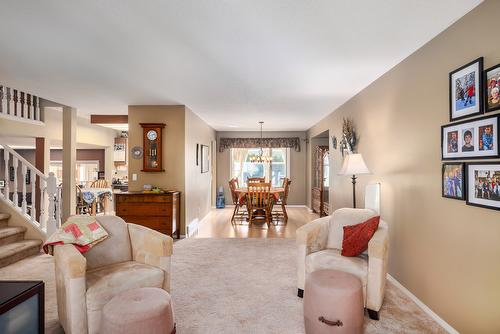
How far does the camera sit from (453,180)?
2227 millimetres

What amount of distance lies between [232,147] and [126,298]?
294 inches

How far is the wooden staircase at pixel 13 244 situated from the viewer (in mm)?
3710

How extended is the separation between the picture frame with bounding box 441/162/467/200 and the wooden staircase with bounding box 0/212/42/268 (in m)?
4.89

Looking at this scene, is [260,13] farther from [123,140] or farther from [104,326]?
[123,140]

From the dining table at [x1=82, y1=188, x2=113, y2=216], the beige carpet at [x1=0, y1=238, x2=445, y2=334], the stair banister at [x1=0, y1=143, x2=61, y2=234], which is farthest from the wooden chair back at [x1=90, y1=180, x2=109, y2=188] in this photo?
the beige carpet at [x1=0, y1=238, x2=445, y2=334]

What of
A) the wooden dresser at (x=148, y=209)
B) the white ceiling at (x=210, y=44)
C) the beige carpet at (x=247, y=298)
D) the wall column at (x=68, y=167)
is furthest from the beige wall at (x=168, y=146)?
the beige carpet at (x=247, y=298)

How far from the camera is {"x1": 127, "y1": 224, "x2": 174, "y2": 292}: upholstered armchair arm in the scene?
2.37 meters

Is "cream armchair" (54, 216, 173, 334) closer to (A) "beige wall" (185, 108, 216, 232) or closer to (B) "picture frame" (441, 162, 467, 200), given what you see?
(B) "picture frame" (441, 162, 467, 200)

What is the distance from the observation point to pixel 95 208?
7211 millimetres

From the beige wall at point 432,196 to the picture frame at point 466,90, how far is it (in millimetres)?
72

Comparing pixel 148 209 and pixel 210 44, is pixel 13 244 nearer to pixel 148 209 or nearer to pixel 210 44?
pixel 148 209

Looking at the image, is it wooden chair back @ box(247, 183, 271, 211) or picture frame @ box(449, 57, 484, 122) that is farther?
wooden chair back @ box(247, 183, 271, 211)

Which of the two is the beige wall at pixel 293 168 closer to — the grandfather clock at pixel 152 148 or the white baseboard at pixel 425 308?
the grandfather clock at pixel 152 148

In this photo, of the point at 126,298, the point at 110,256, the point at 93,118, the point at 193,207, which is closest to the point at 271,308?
the point at 126,298
